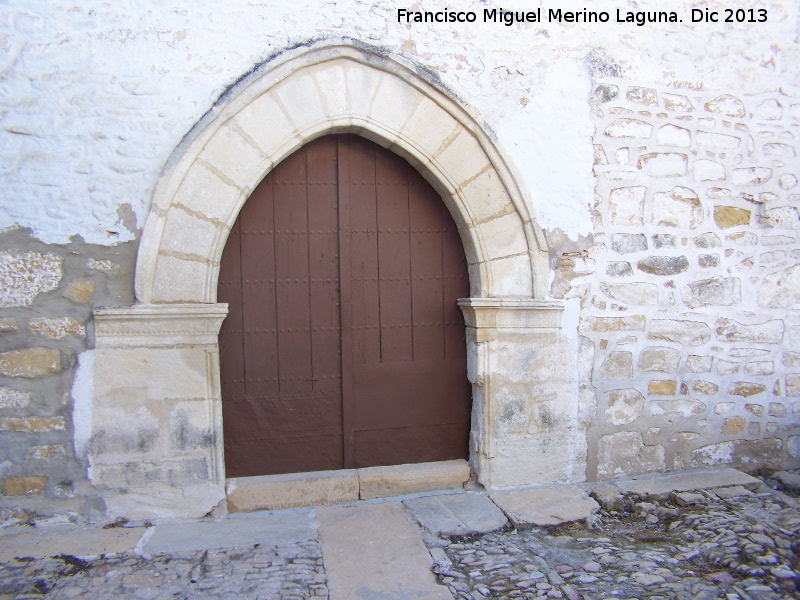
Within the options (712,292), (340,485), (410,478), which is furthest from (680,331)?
(340,485)

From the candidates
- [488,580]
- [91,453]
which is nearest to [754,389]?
[488,580]

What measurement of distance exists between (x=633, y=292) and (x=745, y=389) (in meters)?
1.03

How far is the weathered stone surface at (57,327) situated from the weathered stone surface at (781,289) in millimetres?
3976

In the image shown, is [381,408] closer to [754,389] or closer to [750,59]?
[754,389]

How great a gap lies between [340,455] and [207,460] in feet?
2.63

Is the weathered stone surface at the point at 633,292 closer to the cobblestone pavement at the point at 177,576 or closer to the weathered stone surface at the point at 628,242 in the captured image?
the weathered stone surface at the point at 628,242

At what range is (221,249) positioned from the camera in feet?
10.2

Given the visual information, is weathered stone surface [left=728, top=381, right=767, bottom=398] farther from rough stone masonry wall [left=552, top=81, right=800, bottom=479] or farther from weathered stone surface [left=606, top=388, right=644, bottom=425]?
weathered stone surface [left=606, top=388, right=644, bottom=425]

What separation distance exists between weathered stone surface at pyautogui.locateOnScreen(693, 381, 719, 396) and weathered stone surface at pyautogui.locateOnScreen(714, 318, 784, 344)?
0.30m

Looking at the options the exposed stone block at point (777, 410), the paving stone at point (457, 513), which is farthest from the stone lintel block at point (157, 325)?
the exposed stone block at point (777, 410)

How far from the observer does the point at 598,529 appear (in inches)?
125

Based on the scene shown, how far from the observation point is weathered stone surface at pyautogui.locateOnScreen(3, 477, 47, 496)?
9.59 ft

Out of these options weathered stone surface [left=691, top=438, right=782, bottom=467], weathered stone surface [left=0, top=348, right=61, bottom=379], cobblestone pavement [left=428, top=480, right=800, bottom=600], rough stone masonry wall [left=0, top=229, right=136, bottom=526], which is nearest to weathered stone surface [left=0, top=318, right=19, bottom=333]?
rough stone masonry wall [left=0, top=229, right=136, bottom=526]

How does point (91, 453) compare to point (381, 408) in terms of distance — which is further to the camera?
point (381, 408)
